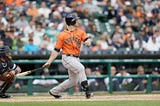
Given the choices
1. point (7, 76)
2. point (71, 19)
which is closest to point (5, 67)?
point (7, 76)

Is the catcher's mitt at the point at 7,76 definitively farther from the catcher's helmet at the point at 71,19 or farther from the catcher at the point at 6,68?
the catcher's helmet at the point at 71,19

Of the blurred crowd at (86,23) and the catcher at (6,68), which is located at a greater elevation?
the catcher at (6,68)

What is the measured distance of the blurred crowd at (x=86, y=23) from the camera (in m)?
18.3

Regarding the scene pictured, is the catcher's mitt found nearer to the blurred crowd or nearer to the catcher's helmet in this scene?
the catcher's helmet

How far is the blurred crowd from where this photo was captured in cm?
1827

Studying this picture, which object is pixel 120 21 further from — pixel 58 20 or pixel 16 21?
pixel 16 21

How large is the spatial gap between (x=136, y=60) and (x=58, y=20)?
393cm

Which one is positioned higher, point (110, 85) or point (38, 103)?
point (38, 103)

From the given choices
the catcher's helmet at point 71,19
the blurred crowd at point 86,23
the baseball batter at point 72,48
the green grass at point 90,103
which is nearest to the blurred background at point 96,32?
the blurred crowd at point 86,23

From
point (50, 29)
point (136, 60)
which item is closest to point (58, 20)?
point (50, 29)

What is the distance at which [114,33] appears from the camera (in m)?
19.7

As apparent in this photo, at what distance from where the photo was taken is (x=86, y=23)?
20609 millimetres

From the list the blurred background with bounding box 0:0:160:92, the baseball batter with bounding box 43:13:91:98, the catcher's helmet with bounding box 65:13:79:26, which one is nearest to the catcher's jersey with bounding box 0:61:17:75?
the baseball batter with bounding box 43:13:91:98

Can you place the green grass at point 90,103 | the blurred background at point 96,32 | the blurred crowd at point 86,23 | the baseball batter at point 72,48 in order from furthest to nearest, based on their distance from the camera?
the blurred crowd at point 86,23
the blurred background at point 96,32
the baseball batter at point 72,48
the green grass at point 90,103
